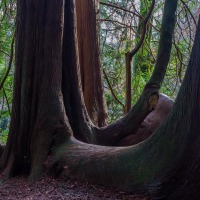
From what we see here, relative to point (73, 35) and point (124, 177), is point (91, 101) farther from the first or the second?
point (124, 177)

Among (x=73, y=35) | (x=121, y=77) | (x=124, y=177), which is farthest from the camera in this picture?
(x=121, y=77)

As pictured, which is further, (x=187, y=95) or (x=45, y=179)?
(x=45, y=179)

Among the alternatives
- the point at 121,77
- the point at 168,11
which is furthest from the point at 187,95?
the point at 121,77

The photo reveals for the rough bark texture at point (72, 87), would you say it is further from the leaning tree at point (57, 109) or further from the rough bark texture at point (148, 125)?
the rough bark texture at point (148, 125)

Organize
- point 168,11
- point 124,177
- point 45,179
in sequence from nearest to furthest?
1. point 124,177
2. point 45,179
3. point 168,11

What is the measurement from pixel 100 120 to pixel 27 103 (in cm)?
154

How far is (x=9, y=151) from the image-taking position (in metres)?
4.33

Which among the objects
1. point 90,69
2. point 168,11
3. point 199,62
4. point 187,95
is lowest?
point 187,95

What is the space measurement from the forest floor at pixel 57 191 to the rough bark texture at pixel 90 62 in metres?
1.87

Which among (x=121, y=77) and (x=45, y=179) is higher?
(x=121, y=77)

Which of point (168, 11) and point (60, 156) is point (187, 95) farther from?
point (168, 11)

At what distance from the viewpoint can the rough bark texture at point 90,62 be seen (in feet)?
17.6

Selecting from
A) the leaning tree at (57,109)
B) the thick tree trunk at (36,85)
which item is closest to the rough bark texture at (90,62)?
the leaning tree at (57,109)

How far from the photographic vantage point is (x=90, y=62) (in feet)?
17.8
